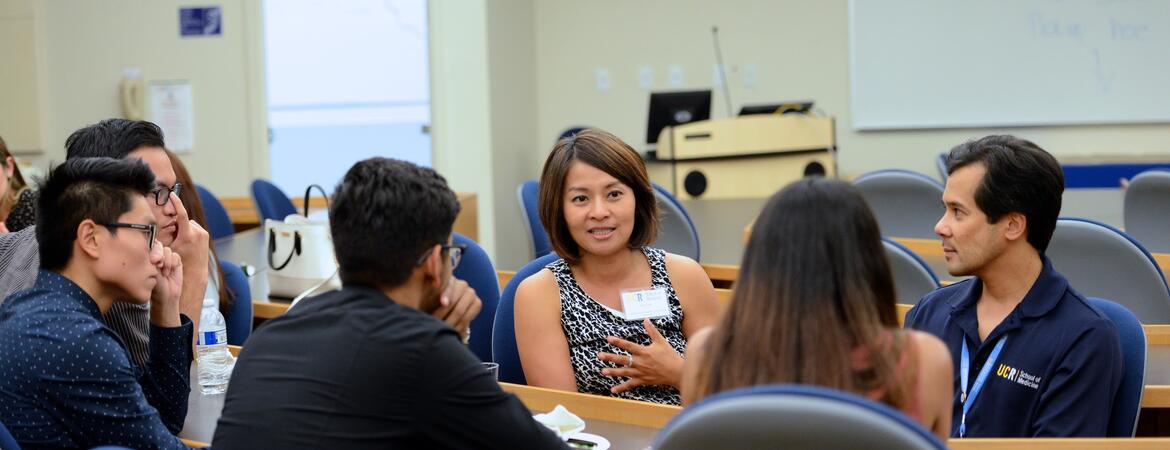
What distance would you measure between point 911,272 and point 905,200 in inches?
47.1

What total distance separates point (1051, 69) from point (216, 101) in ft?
17.1

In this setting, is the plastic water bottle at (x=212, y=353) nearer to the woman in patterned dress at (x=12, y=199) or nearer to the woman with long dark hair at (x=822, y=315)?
the woman in patterned dress at (x=12, y=199)

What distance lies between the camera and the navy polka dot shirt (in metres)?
1.77

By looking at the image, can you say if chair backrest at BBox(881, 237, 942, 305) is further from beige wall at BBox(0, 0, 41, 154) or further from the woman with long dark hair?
beige wall at BBox(0, 0, 41, 154)

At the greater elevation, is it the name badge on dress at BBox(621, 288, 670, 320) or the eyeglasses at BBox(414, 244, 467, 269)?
the eyeglasses at BBox(414, 244, 467, 269)

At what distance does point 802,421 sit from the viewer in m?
1.17

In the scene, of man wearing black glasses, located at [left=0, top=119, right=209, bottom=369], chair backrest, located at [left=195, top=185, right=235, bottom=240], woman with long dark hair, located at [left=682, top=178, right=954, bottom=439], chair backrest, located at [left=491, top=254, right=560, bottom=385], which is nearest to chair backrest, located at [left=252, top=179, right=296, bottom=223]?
chair backrest, located at [left=195, top=185, right=235, bottom=240]

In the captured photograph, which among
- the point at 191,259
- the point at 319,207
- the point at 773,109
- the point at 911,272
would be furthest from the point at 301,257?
the point at 773,109

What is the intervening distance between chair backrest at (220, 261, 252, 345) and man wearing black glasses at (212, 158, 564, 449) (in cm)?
138

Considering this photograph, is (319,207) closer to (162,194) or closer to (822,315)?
(162,194)

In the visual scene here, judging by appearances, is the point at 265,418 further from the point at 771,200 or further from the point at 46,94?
the point at 46,94

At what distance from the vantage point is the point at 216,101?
280 inches

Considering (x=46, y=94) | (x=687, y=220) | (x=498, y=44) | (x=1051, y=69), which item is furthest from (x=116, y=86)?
(x=1051, y=69)

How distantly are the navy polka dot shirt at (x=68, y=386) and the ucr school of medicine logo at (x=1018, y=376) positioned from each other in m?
1.42
